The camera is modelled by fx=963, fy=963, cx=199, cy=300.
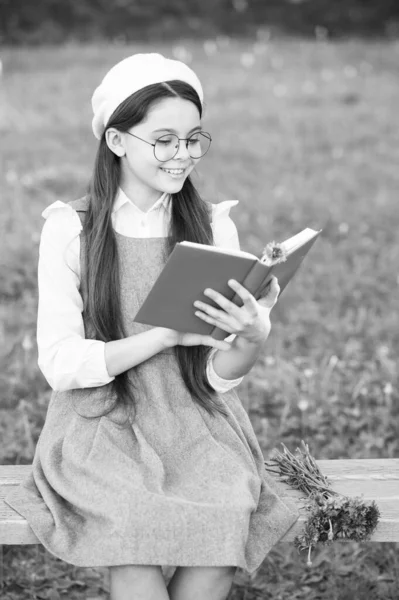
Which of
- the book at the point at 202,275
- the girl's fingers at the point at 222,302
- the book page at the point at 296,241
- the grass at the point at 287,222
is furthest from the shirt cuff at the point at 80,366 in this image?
the grass at the point at 287,222

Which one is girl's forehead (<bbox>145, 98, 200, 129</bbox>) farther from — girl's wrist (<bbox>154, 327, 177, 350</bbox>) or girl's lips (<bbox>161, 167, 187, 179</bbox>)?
girl's wrist (<bbox>154, 327, 177, 350</bbox>)

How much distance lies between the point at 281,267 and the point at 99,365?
55cm

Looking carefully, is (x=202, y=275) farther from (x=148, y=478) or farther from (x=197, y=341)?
(x=148, y=478)

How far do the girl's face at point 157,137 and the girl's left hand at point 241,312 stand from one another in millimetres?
409

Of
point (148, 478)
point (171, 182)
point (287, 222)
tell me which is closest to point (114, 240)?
point (171, 182)

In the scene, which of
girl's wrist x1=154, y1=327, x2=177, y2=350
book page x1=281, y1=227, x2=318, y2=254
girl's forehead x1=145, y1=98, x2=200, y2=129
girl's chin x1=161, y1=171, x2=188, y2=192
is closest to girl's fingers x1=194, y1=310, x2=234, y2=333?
girl's wrist x1=154, y1=327, x2=177, y2=350

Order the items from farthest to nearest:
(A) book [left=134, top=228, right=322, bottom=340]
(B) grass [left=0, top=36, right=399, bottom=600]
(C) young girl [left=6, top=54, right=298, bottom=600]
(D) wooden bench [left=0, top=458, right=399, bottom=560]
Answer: (B) grass [left=0, top=36, right=399, bottom=600]
(D) wooden bench [left=0, top=458, right=399, bottom=560]
(C) young girl [left=6, top=54, right=298, bottom=600]
(A) book [left=134, top=228, right=322, bottom=340]

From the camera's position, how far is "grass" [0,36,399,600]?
3.35m

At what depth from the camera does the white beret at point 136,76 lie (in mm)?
2578

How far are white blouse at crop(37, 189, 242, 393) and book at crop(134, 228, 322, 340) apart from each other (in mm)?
248

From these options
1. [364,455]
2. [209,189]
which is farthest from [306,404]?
[209,189]

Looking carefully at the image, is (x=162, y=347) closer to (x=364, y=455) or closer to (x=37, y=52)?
(x=364, y=455)

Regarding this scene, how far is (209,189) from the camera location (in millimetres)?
6215

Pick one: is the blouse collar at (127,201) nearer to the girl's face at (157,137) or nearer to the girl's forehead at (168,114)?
the girl's face at (157,137)
